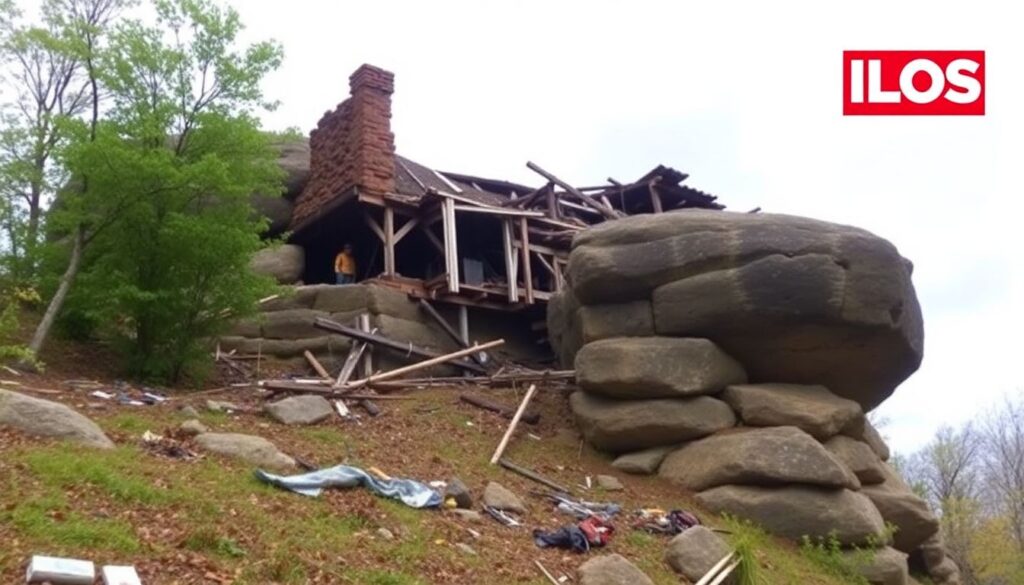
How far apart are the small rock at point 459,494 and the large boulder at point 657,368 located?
3.95m

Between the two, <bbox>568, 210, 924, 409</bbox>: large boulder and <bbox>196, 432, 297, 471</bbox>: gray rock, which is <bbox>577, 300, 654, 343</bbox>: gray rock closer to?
<bbox>568, 210, 924, 409</bbox>: large boulder

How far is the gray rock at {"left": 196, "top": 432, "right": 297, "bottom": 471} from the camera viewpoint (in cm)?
946

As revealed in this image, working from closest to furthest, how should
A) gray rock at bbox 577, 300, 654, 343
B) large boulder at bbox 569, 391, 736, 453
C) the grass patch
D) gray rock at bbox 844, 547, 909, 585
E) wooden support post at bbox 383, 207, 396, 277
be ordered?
the grass patch → gray rock at bbox 844, 547, 909, 585 → large boulder at bbox 569, 391, 736, 453 → gray rock at bbox 577, 300, 654, 343 → wooden support post at bbox 383, 207, 396, 277

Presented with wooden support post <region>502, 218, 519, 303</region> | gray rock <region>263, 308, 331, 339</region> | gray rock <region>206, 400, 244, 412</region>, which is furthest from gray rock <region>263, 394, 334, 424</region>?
wooden support post <region>502, 218, 519, 303</region>

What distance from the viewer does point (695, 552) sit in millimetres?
9656

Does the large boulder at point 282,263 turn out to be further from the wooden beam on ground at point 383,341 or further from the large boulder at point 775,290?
the large boulder at point 775,290

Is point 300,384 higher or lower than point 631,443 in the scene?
higher

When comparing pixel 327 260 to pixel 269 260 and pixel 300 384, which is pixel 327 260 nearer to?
pixel 269 260

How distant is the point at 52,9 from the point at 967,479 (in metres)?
36.2

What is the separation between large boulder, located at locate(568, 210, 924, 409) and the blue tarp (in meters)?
5.65

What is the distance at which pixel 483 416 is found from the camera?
47.2 feet

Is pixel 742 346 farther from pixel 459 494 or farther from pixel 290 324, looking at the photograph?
pixel 290 324

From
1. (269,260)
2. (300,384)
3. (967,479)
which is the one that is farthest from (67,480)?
(967,479)

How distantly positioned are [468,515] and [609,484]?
3.28 metres
